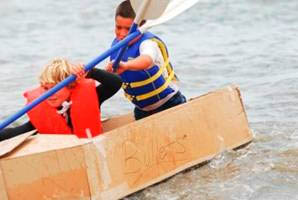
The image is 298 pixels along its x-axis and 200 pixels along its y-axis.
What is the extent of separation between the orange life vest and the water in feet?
1.35

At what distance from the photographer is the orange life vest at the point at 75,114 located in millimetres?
3674

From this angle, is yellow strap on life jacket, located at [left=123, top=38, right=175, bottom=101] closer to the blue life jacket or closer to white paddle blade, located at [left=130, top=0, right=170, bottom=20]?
the blue life jacket

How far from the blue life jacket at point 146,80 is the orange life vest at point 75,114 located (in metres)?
0.33

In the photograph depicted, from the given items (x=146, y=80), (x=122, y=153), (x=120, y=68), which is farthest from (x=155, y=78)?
(x=122, y=153)

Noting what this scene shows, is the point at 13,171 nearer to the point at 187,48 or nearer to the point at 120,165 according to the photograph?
the point at 120,165

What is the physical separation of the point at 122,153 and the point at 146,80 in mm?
615

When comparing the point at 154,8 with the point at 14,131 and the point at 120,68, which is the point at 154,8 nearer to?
the point at 120,68

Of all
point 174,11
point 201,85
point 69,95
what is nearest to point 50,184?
point 69,95

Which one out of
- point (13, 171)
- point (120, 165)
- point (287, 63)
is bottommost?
point (287, 63)

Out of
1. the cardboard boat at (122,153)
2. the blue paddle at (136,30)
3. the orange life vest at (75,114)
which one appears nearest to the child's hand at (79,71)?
the blue paddle at (136,30)

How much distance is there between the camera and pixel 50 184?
3248mm

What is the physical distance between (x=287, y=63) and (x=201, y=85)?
98 centimetres

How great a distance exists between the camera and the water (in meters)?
3.93

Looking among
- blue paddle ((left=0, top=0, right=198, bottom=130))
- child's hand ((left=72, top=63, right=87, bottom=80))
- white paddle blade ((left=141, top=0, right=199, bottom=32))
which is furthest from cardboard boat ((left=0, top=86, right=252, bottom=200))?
white paddle blade ((left=141, top=0, right=199, bottom=32))
